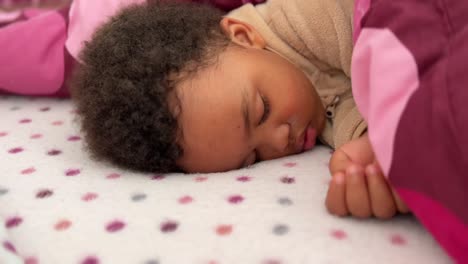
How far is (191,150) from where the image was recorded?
2.88 feet

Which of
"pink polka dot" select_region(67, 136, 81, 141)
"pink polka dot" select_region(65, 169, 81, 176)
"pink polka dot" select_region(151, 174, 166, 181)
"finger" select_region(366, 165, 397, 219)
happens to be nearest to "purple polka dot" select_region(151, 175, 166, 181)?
"pink polka dot" select_region(151, 174, 166, 181)

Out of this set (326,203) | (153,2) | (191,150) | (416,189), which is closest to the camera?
(416,189)

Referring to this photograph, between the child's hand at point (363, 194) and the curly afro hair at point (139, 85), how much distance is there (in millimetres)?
275

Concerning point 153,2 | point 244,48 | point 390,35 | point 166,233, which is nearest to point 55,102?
point 153,2

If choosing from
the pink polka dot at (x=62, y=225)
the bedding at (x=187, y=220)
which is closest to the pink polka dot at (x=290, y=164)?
the bedding at (x=187, y=220)

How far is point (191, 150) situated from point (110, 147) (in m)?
0.12

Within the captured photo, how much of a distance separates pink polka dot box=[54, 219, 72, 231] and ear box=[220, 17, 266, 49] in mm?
449

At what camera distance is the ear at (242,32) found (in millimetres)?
1028

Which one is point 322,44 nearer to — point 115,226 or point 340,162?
point 340,162

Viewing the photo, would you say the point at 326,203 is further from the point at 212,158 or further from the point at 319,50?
the point at 319,50

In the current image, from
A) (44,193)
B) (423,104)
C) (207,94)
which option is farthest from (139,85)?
(423,104)

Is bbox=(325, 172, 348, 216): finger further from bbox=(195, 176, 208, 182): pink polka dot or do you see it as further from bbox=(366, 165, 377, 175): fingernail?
bbox=(195, 176, 208, 182): pink polka dot

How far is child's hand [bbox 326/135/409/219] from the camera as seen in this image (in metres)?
0.67

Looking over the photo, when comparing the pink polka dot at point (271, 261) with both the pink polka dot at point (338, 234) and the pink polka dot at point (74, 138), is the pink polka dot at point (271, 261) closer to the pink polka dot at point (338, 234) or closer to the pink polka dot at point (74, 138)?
the pink polka dot at point (338, 234)
